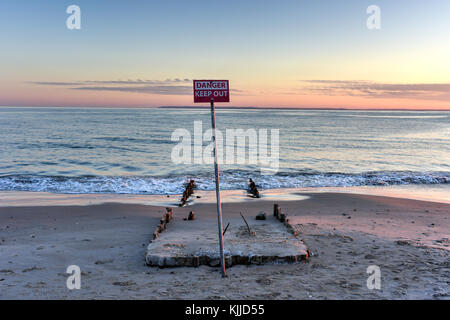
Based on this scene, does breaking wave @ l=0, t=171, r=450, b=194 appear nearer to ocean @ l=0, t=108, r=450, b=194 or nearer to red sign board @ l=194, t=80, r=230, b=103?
ocean @ l=0, t=108, r=450, b=194

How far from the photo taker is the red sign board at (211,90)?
20.8 ft

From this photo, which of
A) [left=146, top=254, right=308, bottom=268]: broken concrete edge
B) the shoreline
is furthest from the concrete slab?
the shoreline

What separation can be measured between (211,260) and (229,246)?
27.1 inches

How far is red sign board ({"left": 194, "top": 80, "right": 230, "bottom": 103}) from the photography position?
20.8ft

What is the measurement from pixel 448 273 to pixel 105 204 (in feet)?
40.2

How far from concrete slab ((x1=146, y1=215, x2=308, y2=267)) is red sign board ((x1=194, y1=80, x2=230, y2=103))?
3.44 meters

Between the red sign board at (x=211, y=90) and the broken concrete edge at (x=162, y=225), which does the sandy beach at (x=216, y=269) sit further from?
the red sign board at (x=211, y=90)

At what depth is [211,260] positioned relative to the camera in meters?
7.29

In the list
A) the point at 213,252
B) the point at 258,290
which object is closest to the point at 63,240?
the point at 213,252

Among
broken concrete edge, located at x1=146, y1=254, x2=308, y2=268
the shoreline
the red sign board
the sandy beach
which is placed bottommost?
the shoreline

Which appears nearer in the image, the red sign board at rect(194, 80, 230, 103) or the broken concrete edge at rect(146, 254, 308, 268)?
the red sign board at rect(194, 80, 230, 103)

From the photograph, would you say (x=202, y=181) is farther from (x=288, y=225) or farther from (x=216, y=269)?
(x=216, y=269)

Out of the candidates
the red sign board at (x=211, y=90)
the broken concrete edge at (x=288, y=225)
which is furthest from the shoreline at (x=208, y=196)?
the red sign board at (x=211, y=90)
